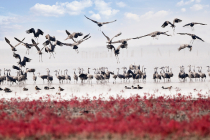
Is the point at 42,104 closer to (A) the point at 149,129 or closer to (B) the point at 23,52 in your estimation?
(A) the point at 149,129

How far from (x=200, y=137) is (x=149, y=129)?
158cm

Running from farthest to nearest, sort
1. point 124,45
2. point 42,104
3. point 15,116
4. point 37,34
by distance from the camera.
Result: point 37,34 → point 124,45 → point 42,104 → point 15,116

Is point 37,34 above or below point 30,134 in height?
above

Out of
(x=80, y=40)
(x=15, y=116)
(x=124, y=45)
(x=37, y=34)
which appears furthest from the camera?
(x=37, y=34)

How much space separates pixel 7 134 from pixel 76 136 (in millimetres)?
2131

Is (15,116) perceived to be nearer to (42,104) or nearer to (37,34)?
(42,104)

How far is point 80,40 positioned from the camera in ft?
55.5

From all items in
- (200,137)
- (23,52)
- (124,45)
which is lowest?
(200,137)

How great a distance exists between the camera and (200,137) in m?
8.18

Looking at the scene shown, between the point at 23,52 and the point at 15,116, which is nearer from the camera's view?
the point at 15,116

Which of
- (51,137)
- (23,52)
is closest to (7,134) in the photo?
(51,137)

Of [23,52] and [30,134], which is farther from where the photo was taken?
[23,52]

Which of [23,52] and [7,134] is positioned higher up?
[23,52]

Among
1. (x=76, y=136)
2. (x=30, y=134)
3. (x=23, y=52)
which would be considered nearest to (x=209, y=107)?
(x=76, y=136)
